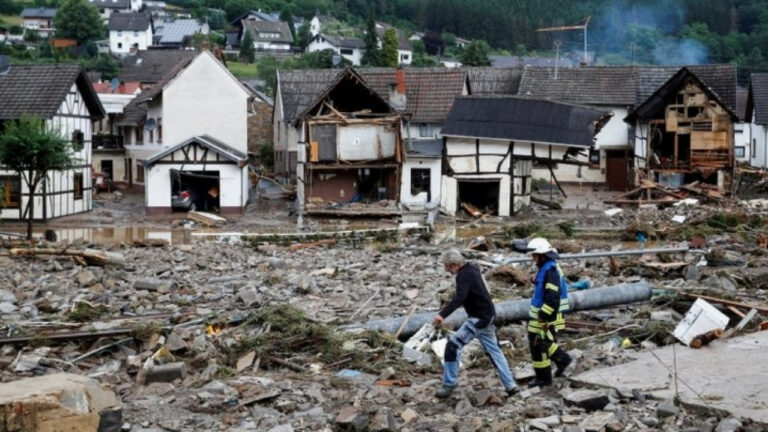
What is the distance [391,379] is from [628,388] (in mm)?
2673

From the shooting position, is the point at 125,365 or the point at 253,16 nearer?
the point at 125,365

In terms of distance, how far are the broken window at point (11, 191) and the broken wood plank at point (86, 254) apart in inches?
534

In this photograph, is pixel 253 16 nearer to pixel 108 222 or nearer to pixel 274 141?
pixel 274 141

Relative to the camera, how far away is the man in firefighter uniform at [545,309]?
1127 centimetres

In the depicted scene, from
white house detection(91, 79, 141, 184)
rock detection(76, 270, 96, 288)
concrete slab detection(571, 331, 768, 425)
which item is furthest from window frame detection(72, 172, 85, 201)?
concrete slab detection(571, 331, 768, 425)

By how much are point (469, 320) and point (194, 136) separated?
1262 inches

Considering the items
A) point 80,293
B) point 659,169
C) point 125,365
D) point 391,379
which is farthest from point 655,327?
point 659,169

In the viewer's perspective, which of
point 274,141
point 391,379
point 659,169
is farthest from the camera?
point 274,141

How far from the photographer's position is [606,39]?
135500mm

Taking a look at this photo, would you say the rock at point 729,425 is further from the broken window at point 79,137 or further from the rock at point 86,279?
the broken window at point 79,137

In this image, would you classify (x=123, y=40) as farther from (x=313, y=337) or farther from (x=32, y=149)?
(x=313, y=337)

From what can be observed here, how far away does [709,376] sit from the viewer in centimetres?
1157

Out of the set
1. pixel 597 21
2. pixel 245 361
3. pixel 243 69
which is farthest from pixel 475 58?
pixel 245 361

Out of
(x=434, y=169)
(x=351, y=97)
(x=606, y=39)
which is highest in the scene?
(x=606, y=39)
